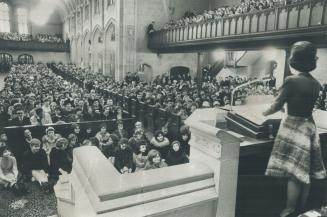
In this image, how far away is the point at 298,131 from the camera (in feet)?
7.22

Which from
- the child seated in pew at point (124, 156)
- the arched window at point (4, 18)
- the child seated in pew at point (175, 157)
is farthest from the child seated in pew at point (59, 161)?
the arched window at point (4, 18)

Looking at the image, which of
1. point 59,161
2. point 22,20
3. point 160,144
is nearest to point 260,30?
point 160,144

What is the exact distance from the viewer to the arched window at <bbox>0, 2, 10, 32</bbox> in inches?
1642

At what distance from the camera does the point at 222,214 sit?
7.29 feet

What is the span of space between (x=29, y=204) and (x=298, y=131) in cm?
577

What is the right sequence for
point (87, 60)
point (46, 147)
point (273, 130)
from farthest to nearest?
point (87, 60), point (46, 147), point (273, 130)

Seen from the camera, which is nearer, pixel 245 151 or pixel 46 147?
pixel 245 151

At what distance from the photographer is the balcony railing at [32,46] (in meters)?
36.9

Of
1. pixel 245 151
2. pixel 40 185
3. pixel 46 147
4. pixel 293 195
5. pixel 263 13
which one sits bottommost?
pixel 40 185

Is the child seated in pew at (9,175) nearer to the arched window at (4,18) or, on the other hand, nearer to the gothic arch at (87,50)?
the gothic arch at (87,50)

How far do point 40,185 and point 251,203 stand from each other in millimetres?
5790

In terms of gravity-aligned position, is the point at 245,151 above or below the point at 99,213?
above

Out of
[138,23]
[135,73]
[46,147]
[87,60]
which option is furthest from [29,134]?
[87,60]

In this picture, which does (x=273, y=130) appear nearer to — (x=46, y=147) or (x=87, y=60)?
(x=46, y=147)
